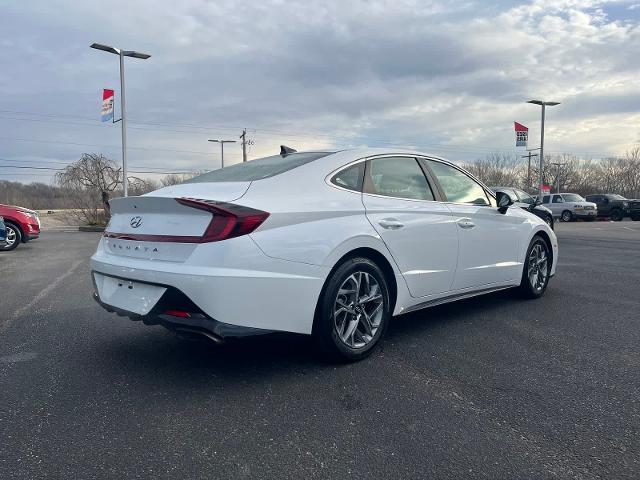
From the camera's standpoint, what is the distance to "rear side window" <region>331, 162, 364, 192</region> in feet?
12.1

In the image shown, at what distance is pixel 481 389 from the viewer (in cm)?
309

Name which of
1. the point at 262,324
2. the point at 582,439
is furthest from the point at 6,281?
the point at 582,439

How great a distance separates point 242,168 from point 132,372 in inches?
68.8

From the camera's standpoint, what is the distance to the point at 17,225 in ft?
40.0

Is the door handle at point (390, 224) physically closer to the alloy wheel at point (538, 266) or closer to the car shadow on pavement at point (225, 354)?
the car shadow on pavement at point (225, 354)

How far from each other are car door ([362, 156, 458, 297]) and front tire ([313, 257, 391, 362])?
0.30m

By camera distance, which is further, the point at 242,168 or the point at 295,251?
the point at 242,168

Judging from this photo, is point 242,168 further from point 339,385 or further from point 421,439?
point 421,439

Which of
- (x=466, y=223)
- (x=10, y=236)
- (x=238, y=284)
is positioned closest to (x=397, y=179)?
(x=466, y=223)

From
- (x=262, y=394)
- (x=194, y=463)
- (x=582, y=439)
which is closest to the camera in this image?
(x=194, y=463)

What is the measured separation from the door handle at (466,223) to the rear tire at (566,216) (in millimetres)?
27190

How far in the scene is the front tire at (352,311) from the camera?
3320mm

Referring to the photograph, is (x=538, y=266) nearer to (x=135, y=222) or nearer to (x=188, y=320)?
(x=188, y=320)

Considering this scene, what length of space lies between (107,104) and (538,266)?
783 inches
